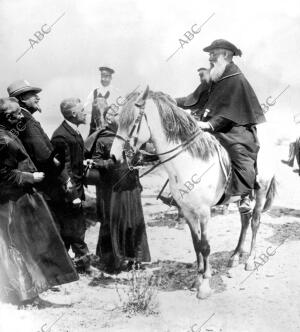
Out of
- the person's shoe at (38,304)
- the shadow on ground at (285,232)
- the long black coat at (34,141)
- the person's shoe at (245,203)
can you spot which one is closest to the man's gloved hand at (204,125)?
the person's shoe at (245,203)

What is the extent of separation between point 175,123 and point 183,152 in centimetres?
38

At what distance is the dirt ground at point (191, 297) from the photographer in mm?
4527

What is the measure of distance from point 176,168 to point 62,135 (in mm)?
1539

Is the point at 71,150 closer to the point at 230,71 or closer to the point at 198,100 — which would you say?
the point at 198,100

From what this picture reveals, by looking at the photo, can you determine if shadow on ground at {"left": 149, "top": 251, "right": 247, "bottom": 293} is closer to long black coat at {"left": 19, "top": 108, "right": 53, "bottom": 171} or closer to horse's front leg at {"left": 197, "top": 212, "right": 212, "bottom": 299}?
horse's front leg at {"left": 197, "top": 212, "right": 212, "bottom": 299}

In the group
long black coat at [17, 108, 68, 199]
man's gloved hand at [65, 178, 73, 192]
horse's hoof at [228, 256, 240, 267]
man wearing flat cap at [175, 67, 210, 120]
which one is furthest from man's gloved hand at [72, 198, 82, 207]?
horse's hoof at [228, 256, 240, 267]

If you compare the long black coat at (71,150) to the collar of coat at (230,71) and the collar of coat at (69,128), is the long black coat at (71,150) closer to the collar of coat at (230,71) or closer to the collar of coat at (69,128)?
the collar of coat at (69,128)

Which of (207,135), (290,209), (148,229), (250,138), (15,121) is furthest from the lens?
(290,209)

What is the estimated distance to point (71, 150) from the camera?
5754mm

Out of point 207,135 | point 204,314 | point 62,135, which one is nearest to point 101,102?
point 62,135

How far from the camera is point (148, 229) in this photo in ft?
30.8

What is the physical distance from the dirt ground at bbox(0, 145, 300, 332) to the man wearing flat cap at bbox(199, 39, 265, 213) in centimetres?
126

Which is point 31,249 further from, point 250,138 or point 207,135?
point 250,138

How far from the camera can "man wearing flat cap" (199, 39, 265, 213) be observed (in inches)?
226
